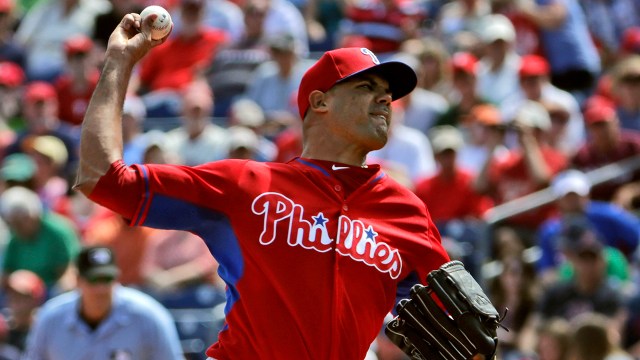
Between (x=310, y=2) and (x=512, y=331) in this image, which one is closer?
(x=512, y=331)

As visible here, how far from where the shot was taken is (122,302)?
25.0 ft

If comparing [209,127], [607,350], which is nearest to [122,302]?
[607,350]

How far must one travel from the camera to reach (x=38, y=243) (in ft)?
34.1

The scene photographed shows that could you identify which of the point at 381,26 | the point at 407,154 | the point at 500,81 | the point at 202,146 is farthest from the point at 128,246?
the point at 381,26

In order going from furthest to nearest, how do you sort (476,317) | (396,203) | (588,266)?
1. (588,266)
2. (396,203)
3. (476,317)

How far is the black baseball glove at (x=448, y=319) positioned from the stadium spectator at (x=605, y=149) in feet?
20.8

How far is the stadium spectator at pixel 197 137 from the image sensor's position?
38.0 feet

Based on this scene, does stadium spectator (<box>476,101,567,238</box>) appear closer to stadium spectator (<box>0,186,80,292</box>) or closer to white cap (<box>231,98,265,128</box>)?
white cap (<box>231,98,265,128</box>)

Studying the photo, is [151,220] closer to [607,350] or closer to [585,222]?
[607,350]

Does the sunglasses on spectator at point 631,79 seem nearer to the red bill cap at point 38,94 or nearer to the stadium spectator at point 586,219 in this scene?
the stadium spectator at point 586,219

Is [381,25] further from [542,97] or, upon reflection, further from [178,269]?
Answer: [178,269]

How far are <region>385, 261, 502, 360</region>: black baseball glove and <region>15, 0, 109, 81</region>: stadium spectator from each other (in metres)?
10.1

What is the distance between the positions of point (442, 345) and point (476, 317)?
17 centimetres

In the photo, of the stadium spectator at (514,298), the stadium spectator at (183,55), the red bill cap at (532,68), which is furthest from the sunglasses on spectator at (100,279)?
the stadium spectator at (183,55)
